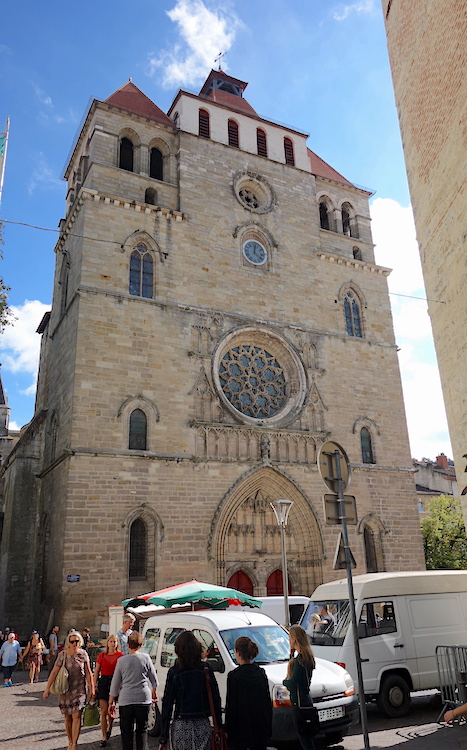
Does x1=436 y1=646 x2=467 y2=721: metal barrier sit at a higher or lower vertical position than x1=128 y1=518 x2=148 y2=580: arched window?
lower

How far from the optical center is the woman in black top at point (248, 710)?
→ 4414 millimetres

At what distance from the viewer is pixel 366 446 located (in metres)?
21.3

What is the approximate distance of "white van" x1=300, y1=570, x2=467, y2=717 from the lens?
28.7ft

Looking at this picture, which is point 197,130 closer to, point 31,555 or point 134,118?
point 134,118

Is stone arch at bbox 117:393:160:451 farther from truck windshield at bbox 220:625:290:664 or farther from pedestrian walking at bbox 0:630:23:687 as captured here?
A: truck windshield at bbox 220:625:290:664

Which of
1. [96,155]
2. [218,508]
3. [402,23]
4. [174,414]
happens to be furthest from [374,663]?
[96,155]

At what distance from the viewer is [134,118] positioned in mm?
21016

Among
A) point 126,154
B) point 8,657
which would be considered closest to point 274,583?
point 8,657

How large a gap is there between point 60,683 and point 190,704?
2.69 metres

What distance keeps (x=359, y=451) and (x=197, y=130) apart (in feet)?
44.7

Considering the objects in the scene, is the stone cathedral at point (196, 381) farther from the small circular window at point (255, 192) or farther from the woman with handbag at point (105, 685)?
the woman with handbag at point (105, 685)

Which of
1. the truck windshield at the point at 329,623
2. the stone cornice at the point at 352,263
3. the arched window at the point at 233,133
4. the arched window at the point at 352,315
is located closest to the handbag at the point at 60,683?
the truck windshield at the point at 329,623

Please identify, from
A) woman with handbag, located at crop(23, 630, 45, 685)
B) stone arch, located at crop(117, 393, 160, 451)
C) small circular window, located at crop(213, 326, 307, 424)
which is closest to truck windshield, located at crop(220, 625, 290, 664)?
woman with handbag, located at crop(23, 630, 45, 685)

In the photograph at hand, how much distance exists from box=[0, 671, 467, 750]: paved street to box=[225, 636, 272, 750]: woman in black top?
3185 millimetres
